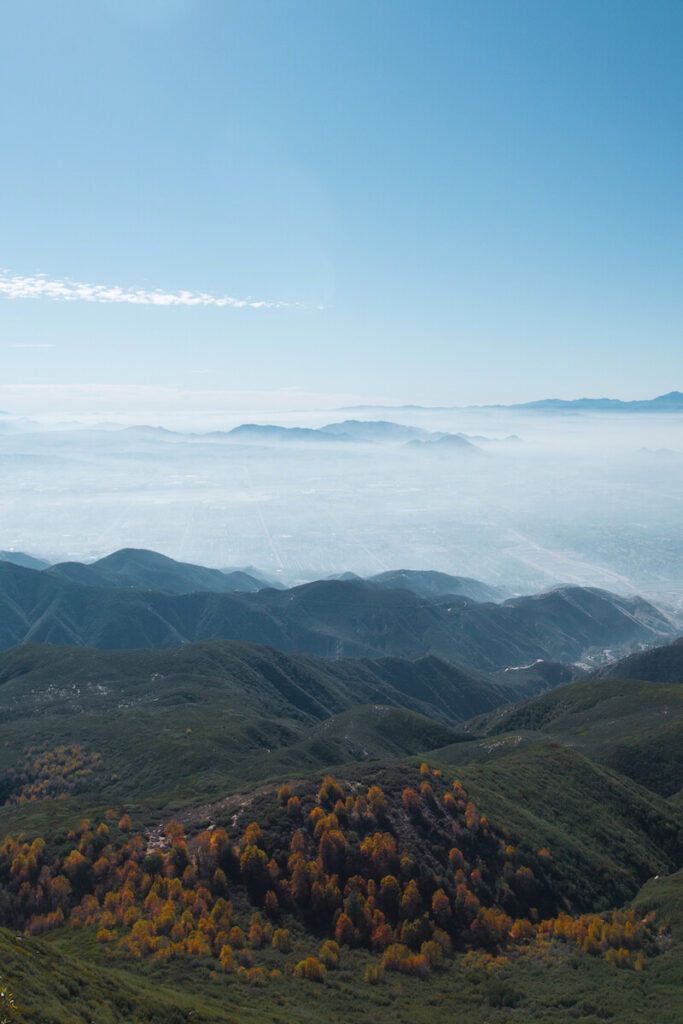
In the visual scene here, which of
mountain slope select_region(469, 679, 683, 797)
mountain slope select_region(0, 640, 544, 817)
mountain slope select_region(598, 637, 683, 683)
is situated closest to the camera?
mountain slope select_region(469, 679, 683, 797)

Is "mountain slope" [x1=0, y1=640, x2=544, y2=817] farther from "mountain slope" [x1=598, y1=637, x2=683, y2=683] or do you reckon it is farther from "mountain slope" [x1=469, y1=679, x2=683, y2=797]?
"mountain slope" [x1=598, y1=637, x2=683, y2=683]

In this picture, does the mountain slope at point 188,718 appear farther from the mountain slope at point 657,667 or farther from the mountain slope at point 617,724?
the mountain slope at point 657,667

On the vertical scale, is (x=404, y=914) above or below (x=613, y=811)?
above

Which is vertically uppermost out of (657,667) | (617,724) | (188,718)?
(617,724)

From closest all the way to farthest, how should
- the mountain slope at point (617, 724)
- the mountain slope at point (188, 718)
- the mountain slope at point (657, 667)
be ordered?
1. the mountain slope at point (617, 724)
2. the mountain slope at point (188, 718)
3. the mountain slope at point (657, 667)

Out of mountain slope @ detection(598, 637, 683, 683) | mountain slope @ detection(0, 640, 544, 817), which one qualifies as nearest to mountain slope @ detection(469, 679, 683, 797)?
mountain slope @ detection(0, 640, 544, 817)

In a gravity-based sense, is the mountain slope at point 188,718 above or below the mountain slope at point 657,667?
above

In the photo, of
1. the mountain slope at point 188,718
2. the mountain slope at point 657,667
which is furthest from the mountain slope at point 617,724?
the mountain slope at point 657,667

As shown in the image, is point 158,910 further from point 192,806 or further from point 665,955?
point 665,955

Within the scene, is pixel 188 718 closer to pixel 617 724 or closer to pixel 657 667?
pixel 617 724

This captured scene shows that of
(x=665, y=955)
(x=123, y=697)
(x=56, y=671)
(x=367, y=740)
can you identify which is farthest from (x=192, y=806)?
(x=56, y=671)

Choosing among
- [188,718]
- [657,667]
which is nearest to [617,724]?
[188,718]
